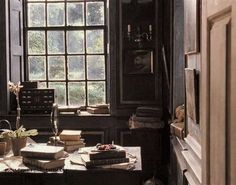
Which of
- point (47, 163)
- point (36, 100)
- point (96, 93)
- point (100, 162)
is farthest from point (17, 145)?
point (96, 93)

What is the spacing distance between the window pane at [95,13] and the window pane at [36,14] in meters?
0.64

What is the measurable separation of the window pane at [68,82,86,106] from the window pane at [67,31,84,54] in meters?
0.47

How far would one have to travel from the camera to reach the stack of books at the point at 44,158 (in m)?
3.11

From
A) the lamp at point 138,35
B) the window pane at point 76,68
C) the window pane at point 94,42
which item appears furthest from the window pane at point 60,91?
the lamp at point 138,35

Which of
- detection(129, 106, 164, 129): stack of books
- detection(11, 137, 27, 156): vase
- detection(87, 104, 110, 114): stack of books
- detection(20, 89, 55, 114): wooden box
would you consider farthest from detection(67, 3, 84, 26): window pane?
Answer: detection(11, 137, 27, 156): vase

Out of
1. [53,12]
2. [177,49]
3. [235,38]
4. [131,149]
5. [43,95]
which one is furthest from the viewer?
[53,12]

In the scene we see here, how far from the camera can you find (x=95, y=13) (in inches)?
245

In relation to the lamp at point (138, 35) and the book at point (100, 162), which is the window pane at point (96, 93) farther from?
the book at point (100, 162)

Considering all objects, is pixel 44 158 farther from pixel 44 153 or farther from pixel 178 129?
pixel 178 129

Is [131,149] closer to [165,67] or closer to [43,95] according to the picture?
[165,67]

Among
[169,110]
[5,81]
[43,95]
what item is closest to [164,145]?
[169,110]

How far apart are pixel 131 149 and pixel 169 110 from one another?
1.80 meters

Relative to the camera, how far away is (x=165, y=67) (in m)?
5.43

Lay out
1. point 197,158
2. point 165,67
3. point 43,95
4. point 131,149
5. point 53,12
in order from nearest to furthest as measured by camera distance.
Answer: point 197,158, point 131,149, point 165,67, point 43,95, point 53,12
